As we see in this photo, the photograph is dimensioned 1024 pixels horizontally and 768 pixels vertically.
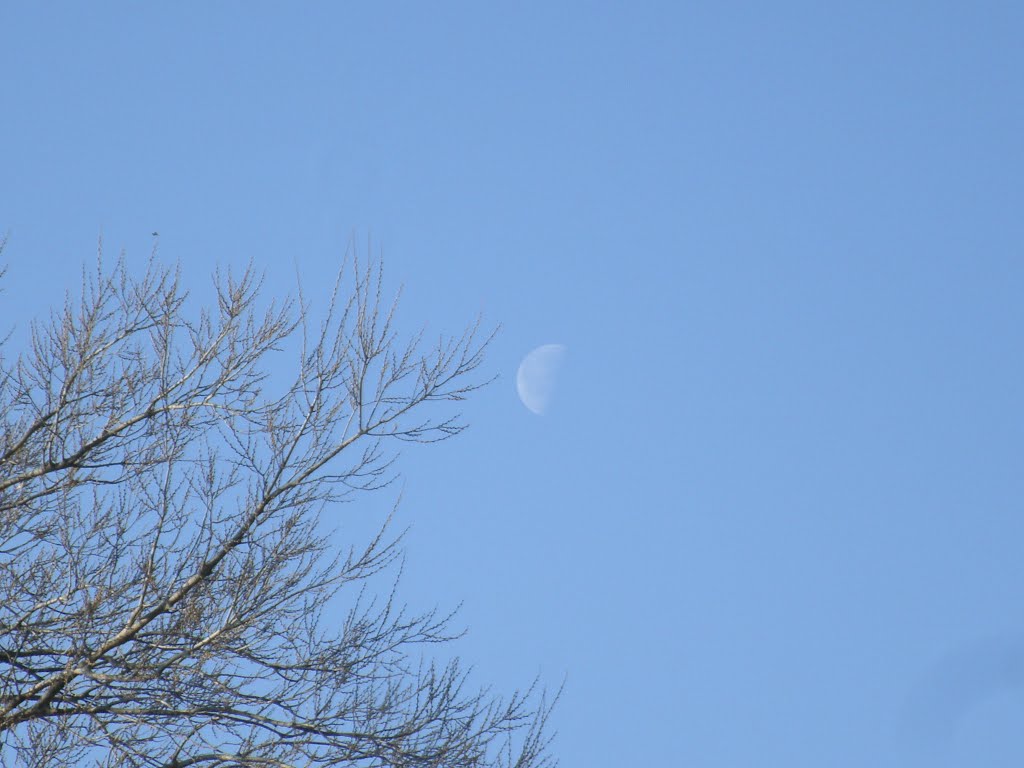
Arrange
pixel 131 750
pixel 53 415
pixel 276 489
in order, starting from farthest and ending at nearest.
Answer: pixel 53 415 < pixel 276 489 < pixel 131 750

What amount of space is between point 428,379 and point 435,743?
2.42 metres

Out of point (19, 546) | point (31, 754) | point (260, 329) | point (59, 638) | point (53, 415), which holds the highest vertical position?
point (260, 329)

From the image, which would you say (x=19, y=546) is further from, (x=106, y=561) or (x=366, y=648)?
(x=366, y=648)

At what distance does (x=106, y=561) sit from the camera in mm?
9117

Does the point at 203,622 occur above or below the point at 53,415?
below

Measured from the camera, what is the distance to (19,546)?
9.37m

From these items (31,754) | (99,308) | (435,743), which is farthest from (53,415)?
(435,743)

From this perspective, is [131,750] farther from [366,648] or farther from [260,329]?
[260,329]

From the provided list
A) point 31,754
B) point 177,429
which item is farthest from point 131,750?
point 177,429

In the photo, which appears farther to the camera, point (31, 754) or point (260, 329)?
point (260, 329)

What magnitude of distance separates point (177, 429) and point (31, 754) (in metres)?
2.36

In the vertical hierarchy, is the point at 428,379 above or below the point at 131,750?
above

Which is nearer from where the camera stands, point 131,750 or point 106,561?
point 131,750

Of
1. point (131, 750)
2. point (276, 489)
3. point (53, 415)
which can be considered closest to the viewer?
point (131, 750)
